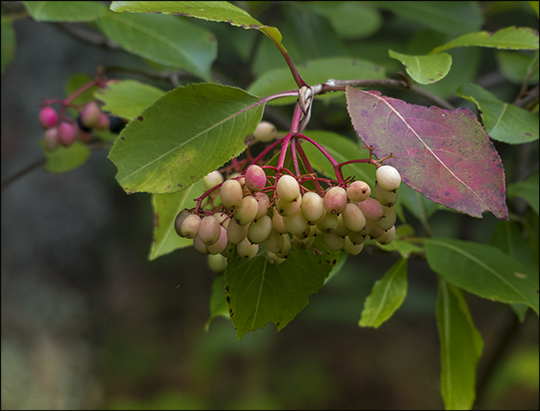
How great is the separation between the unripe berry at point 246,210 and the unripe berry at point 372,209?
0.32 feet

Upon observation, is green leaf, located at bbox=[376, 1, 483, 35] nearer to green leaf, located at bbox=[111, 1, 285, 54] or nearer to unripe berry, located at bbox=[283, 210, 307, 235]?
green leaf, located at bbox=[111, 1, 285, 54]

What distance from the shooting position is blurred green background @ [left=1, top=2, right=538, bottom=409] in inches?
87.1

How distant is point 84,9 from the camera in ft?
2.69

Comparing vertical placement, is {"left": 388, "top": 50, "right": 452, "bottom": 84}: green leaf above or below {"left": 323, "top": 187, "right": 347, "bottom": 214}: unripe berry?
above

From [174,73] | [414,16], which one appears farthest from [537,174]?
[174,73]

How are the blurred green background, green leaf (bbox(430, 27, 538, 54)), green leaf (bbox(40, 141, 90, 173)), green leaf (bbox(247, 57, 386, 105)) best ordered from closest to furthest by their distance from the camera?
green leaf (bbox(430, 27, 538, 54)) < green leaf (bbox(247, 57, 386, 105)) < green leaf (bbox(40, 141, 90, 173)) < the blurred green background

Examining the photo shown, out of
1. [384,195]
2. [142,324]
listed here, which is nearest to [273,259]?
[384,195]

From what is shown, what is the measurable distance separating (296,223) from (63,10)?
67cm

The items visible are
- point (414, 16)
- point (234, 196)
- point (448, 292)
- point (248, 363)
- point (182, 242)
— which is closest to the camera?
point (234, 196)

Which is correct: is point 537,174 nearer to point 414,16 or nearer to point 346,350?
point 414,16

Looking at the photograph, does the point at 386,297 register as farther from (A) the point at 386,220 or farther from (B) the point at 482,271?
(A) the point at 386,220

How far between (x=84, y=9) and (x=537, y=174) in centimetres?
90

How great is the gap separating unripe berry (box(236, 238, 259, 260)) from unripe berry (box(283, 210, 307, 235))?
2.3 inches

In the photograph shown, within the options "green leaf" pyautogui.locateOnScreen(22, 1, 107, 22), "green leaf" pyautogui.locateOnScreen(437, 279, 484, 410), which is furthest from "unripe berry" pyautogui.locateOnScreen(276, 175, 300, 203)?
"green leaf" pyautogui.locateOnScreen(22, 1, 107, 22)
